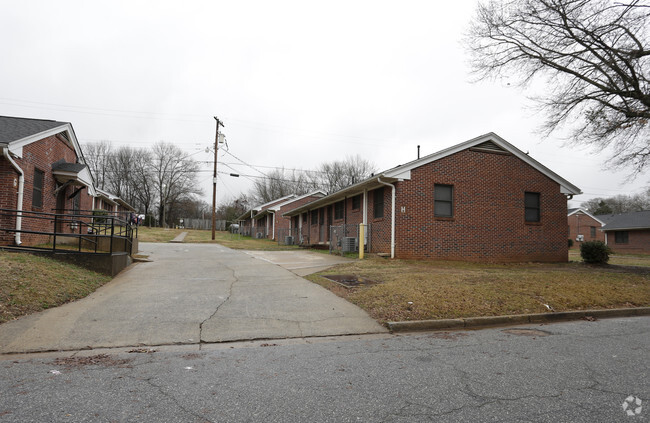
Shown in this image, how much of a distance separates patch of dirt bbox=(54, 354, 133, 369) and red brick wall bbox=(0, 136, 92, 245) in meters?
8.06

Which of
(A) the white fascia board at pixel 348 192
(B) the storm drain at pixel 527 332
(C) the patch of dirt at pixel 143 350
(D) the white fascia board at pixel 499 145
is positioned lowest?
(C) the patch of dirt at pixel 143 350

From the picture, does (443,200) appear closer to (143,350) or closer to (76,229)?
(143,350)

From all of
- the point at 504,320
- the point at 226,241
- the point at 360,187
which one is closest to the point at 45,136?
the point at 360,187

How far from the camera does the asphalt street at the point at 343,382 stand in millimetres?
2891

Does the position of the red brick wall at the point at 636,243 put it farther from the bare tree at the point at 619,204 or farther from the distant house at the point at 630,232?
the bare tree at the point at 619,204

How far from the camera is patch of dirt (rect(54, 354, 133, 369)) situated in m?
4.04

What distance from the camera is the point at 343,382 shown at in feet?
11.7

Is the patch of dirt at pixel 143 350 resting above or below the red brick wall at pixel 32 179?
below

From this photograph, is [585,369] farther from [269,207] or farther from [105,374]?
[269,207]

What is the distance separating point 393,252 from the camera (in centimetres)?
1390

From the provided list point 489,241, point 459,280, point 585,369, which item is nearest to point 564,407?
point 585,369

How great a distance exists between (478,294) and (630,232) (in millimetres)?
38716

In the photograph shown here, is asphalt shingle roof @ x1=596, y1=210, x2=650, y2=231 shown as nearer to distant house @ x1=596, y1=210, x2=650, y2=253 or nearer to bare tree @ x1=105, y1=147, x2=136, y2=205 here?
distant house @ x1=596, y1=210, x2=650, y2=253

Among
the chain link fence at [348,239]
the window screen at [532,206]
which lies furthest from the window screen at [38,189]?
the window screen at [532,206]
